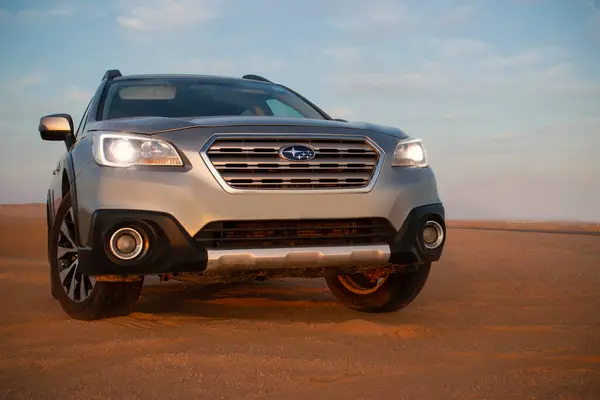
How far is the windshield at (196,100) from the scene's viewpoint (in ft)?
18.6

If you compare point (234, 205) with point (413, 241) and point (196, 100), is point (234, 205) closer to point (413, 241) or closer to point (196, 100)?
point (413, 241)

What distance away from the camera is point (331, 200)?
14.9ft

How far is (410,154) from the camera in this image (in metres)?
4.99

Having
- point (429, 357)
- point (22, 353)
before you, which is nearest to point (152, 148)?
point (22, 353)

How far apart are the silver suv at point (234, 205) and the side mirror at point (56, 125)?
0.64 meters

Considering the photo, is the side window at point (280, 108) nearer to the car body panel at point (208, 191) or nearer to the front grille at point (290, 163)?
the car body panel at point (208, 191)

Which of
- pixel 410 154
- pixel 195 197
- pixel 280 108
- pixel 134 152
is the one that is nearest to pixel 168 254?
pixel 195 197

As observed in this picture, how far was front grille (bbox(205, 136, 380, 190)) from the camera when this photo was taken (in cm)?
441

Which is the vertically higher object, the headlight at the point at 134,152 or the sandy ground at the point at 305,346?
the headlight at the point at 134,152

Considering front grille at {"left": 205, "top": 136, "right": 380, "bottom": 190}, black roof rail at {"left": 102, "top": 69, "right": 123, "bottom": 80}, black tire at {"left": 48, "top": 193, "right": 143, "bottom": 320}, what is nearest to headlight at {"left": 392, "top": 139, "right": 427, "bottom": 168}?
front grille at {"left": 205, "top": 136, "right": 380, "bottom": 190}

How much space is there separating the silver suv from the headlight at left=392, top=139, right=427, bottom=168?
10mm

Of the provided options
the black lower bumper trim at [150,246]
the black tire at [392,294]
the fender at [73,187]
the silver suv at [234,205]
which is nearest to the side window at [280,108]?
the silver suv at [234,205]

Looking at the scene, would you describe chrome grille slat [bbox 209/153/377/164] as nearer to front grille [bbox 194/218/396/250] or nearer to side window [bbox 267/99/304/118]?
front grille [bbox 194/218/396/250]

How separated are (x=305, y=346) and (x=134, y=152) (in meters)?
1.52
